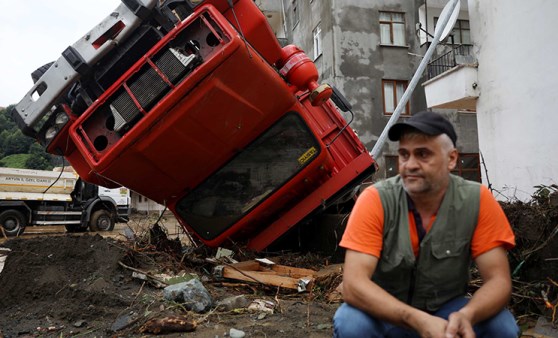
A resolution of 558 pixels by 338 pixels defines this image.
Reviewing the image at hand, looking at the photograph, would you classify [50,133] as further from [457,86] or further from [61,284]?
[457,86]

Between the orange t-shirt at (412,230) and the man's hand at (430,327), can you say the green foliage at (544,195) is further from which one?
the man's hand at (430,327)

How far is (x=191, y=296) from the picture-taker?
3.59 metres

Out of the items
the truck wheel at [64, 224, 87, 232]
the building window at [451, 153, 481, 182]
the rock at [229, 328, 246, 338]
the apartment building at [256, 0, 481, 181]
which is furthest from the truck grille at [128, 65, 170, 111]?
the building window at [451, 153, 481, 182]

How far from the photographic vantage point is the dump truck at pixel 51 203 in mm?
13719

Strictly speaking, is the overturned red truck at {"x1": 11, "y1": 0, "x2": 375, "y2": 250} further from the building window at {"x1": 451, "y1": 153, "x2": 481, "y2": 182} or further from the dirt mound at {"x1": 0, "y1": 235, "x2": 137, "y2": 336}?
the building window at {"x1": 451, "y1": 153, "x2": 481, "y2": 182}

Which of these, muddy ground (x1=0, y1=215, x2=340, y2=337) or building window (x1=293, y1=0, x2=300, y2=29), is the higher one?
building window (x1=293, y1=0, x2=300, y2=29)

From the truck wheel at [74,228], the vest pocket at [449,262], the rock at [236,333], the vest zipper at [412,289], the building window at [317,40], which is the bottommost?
the truck wheel at [74,228]

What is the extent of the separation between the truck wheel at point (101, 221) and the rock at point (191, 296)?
43.3ft

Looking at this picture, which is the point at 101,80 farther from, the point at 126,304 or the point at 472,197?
the point at 472,197

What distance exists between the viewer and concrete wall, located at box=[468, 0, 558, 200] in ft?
21.2

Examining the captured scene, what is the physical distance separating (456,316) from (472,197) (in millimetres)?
572

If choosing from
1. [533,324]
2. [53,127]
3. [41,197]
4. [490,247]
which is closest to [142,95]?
[53,127]

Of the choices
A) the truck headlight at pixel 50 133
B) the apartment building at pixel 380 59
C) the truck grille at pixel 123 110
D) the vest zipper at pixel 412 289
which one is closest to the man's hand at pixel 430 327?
the vest zipper at pixel 412 289

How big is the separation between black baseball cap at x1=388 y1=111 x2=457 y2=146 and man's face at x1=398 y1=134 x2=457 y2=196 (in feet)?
0.12
